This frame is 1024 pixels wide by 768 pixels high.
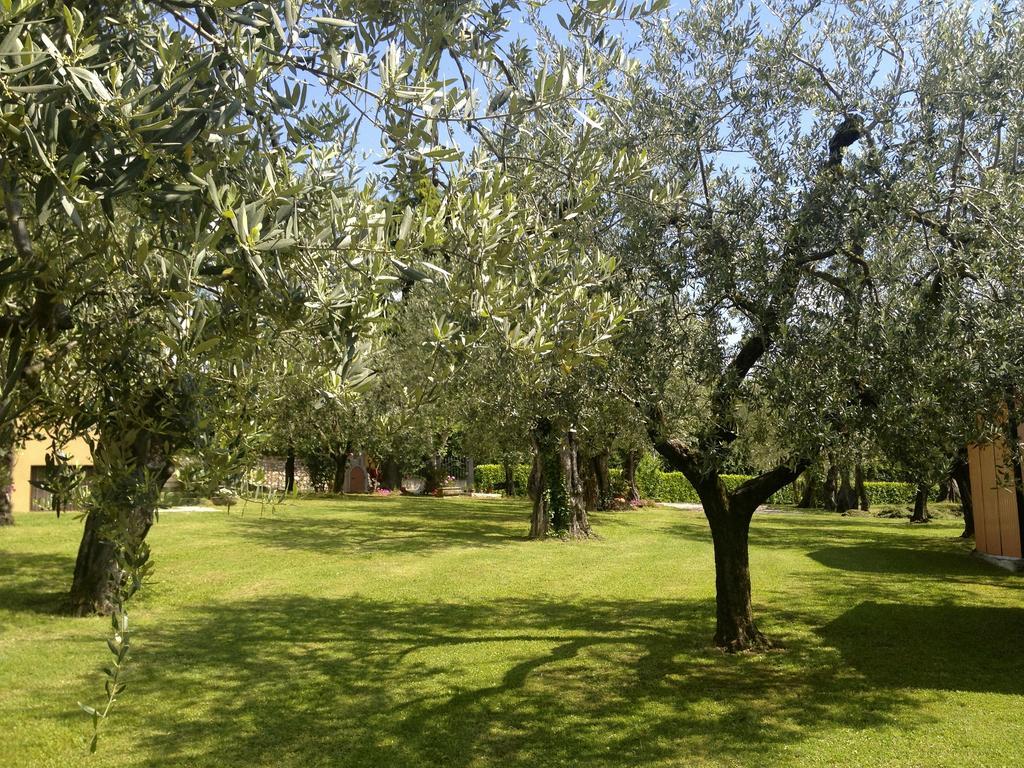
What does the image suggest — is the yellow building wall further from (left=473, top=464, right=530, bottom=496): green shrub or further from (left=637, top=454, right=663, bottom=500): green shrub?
(left=637, top=454, right=663, bottom=500): green shrub

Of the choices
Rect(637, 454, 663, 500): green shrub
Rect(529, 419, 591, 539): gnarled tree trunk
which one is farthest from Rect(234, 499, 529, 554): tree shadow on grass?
Rect(637, 454, 663, 500): green shrub

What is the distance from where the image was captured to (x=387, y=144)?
13.9ft

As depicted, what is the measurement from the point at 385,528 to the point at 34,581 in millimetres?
12767

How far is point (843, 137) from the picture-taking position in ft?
30.8

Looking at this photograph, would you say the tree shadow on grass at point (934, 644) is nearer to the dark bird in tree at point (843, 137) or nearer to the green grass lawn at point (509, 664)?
the green grass lawn at point (509, 664)

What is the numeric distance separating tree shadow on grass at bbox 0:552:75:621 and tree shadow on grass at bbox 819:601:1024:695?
1206cm

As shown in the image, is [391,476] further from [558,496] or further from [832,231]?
[832,231]

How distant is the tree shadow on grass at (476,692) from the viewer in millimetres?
7980

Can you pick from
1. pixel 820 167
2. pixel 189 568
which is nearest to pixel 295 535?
pixel 189 568

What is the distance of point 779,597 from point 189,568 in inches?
481

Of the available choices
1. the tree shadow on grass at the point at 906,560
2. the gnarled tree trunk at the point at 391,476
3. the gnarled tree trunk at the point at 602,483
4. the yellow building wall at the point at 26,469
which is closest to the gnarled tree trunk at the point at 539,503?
the tree shadow on grass at the point at 906,560

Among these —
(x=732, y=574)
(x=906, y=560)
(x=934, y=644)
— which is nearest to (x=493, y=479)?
(x=906, y=560)

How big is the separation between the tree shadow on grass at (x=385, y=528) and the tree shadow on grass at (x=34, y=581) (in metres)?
5.92

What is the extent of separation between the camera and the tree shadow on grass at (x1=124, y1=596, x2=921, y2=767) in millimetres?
7980
